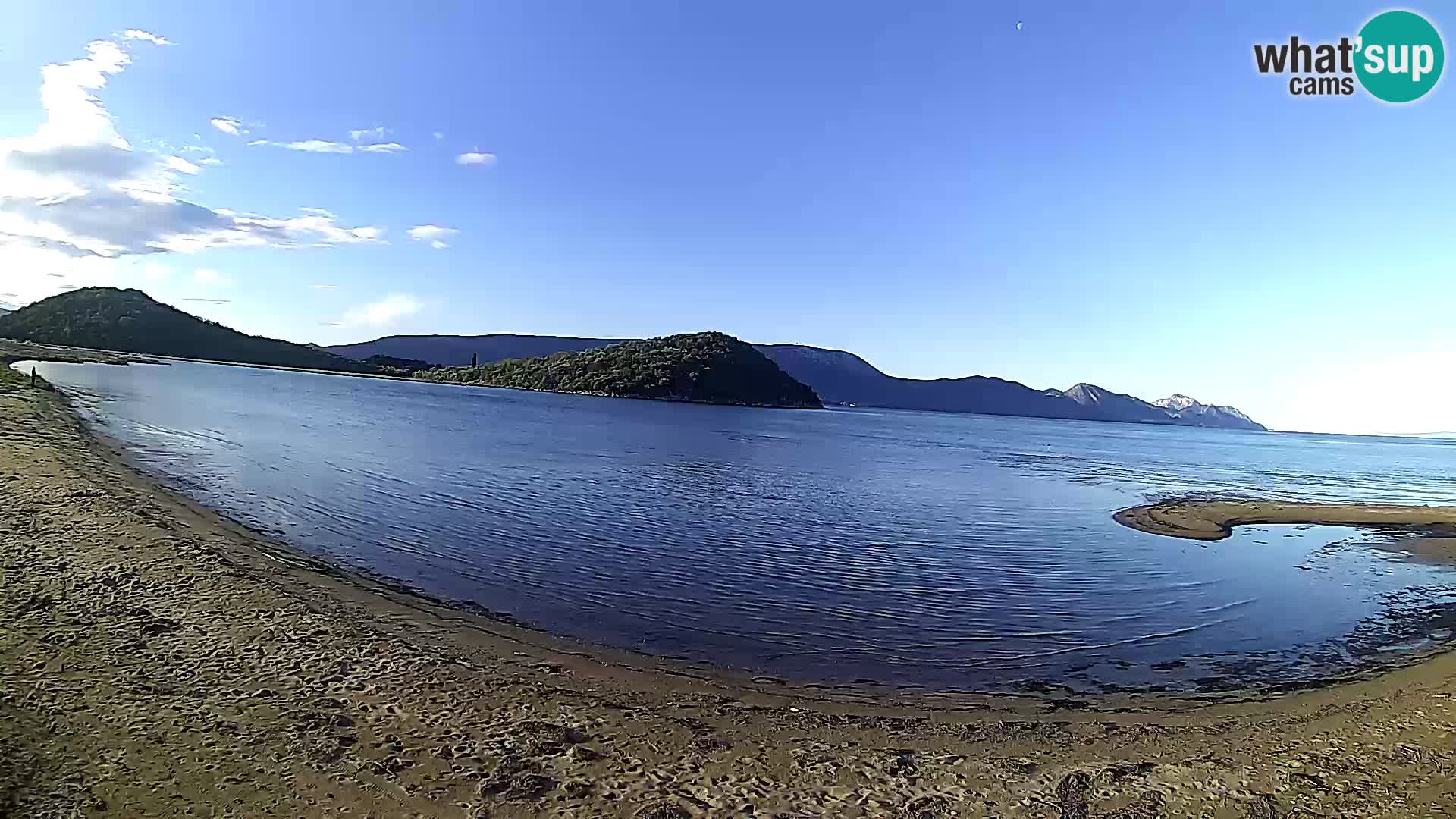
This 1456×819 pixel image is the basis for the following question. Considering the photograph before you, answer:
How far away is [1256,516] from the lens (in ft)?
102

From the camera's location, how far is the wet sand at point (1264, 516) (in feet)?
89.9

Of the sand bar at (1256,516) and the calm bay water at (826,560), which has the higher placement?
the sand bar at (1256,516)

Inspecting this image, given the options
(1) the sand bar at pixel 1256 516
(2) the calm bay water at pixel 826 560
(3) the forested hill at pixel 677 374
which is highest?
(3) the forested hill at pixel 677 374

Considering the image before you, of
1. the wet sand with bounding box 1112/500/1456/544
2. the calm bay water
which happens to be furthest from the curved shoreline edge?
the calm bay water

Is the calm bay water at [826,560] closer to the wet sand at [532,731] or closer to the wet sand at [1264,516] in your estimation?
the wet sand at [1264,516]

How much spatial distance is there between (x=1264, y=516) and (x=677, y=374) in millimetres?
145211

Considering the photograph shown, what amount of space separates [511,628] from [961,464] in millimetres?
44977

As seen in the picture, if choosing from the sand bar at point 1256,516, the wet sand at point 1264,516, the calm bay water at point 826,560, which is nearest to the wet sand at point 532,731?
the calm bay water at point 826,560

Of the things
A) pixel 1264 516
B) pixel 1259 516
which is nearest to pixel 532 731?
pixel 1259 516

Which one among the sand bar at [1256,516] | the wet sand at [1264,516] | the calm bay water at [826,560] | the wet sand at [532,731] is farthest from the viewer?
the sand bar at [1256,516]

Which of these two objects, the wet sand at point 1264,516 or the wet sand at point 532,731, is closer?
the wet sand at point 532,731

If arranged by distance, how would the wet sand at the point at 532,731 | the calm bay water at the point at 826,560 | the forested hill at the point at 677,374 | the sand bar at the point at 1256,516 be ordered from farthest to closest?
the forested hill at the point at 677,374, the sand bar at the point at 1256,516, the calm bay water at the point at 826,560, the wet sand at the point at 532,731

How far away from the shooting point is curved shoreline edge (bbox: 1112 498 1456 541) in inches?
1089

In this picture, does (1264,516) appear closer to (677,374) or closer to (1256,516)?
(1256,516)
